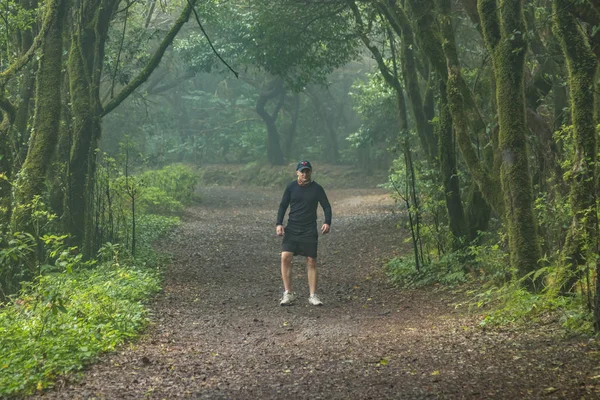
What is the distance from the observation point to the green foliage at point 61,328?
6.21 meters

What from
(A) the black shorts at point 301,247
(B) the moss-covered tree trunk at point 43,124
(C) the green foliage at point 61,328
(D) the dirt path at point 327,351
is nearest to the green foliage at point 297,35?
(D) the dirt path at point 327,351

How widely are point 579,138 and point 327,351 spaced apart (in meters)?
3.35

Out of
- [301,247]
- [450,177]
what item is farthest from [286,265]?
[450,177]

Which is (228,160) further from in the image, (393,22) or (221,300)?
(221,300)

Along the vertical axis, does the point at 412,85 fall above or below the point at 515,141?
above

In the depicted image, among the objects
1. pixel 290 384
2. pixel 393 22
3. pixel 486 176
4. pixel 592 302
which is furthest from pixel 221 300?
pixel 393 22

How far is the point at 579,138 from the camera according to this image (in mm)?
7488

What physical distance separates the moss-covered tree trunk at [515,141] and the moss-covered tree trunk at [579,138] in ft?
2.45

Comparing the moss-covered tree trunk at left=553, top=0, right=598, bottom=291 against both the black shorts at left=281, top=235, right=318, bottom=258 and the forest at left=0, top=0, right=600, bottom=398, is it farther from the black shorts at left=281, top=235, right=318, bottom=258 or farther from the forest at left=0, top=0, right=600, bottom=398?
the black shorts at left=281, top=235, right=318, bottom=258

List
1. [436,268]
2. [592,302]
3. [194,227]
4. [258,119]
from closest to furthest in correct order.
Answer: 1. [592,302]
2. [436,268]
3. [194,227]
4. [258,119]

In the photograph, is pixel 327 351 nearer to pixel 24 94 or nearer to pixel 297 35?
pixel 24 94

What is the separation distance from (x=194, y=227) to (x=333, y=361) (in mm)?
15132

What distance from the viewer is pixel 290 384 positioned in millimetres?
5957

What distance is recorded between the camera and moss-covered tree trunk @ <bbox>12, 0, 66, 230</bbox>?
35.8 ft
